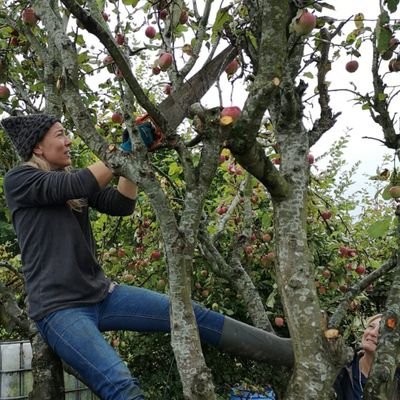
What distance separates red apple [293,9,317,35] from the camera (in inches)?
83.2

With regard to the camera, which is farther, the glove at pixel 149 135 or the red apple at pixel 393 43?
the red apple at pixel 393 43

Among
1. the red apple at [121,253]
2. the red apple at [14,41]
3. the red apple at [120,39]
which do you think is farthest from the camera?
the red apple at [121,253]

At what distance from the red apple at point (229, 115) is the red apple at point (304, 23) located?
0.37 metres

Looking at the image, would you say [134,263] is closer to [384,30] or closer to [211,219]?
[211,219]

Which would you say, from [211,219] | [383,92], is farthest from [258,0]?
[211,219]

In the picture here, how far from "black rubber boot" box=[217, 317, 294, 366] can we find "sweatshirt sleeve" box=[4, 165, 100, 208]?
2.59 ft

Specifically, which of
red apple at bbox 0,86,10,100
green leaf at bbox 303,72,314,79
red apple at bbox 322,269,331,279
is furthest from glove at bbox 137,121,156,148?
red apple at bbox 322,269,331,279

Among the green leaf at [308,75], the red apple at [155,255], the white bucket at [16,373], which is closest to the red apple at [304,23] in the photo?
the green leaf at [308,75]

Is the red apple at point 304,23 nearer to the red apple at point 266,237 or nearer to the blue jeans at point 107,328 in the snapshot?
the blue jeans at point 107,328

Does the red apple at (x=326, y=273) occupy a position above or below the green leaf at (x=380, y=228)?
above

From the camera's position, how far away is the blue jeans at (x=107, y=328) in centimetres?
203

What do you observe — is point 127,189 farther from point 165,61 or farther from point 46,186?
point 165,61

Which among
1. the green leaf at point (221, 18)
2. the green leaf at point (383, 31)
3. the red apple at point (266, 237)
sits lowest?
the red apple at point (266, 237)

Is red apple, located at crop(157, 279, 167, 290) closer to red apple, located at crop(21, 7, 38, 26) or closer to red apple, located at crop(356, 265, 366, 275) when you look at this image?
red apple, located at crop(356, 265, 366, 275)
